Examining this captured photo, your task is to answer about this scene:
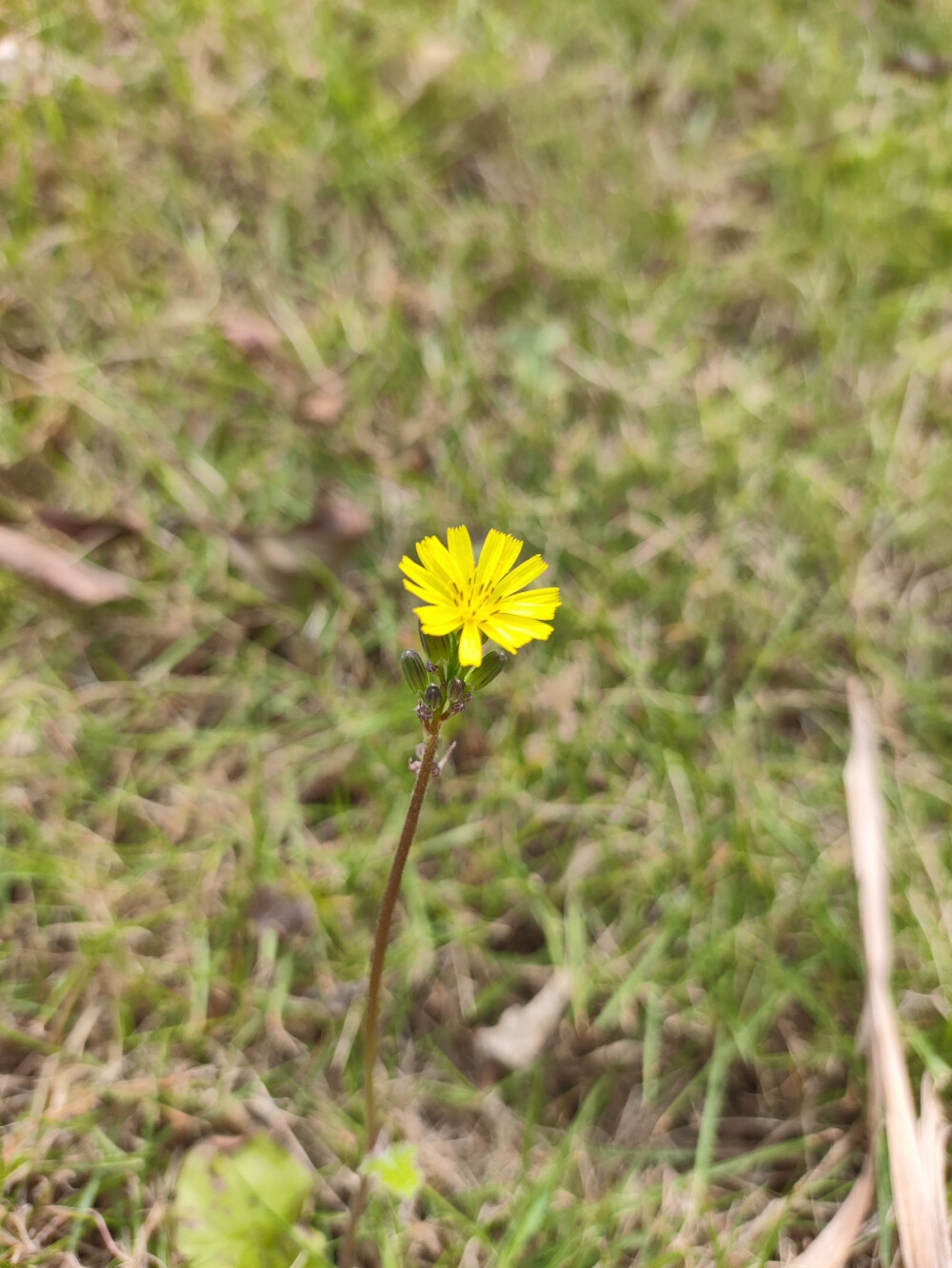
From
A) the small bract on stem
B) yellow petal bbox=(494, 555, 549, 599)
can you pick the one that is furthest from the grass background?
yellow petal bbox=(494, 555, 549, 599)

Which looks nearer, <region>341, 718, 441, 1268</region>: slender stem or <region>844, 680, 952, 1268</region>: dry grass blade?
<region>341, 718, 441, 1268</region>: slender stem

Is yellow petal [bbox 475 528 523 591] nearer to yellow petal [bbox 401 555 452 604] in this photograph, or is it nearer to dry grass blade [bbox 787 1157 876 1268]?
yellow petal [bbox 401 555 452 604]

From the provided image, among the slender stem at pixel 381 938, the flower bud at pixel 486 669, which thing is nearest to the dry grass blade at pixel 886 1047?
the slender stem at pixel 381 938

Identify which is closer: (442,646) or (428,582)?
(442,646)

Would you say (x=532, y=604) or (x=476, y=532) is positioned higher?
(x=476, y=532)

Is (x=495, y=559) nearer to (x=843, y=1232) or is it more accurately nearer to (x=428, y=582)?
(x=428, y=582)

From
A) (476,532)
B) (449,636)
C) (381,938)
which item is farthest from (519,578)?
(476,532)

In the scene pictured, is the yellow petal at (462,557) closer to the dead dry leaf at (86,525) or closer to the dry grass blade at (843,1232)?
the dead dry leaf at (86,525)

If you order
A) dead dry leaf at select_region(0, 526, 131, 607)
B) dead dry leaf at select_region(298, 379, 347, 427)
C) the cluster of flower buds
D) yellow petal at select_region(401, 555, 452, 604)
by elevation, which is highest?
dead dry leaf at select_region(298, 379, 347, 427)
